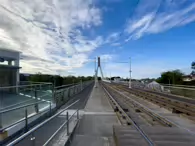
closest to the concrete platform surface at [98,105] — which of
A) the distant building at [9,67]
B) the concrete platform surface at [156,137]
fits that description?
the concrete platform surface at [156,137]

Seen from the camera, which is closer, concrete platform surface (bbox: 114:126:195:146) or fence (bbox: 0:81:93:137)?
concrete platform surface (bbox: 114:126:195:146)

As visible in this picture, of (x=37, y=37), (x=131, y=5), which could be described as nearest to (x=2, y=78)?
(x=37, y=37)

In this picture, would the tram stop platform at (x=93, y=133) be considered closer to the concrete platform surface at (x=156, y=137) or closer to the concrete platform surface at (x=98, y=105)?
the concrete platform surface at (x=156, y=137)

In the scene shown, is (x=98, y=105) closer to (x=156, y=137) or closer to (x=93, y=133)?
(x=93, y=133)

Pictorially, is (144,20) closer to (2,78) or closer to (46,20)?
(46,20)

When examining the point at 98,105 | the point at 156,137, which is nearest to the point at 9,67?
the point at 98,105

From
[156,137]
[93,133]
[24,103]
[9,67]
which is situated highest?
[9,67]

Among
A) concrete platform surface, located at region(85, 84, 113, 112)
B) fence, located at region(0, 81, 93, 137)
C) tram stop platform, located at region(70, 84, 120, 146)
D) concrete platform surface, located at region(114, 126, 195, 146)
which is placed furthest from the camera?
concrete platform surface, located at region(85, 84, 113, 112)

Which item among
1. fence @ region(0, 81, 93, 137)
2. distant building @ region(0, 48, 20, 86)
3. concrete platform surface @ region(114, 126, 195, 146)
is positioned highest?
distant building @ region(0, 48, 20, 86)

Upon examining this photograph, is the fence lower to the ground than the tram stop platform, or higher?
higher

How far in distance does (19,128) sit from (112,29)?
15.8 meters

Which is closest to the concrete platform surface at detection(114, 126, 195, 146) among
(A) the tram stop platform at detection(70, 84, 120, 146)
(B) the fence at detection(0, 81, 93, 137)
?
(A) the tram stop platform at detection(70, 84, 120, 146)

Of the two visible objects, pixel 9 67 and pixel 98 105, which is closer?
pixel 98 105

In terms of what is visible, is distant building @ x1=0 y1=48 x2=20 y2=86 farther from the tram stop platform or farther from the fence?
the tram stop platform
